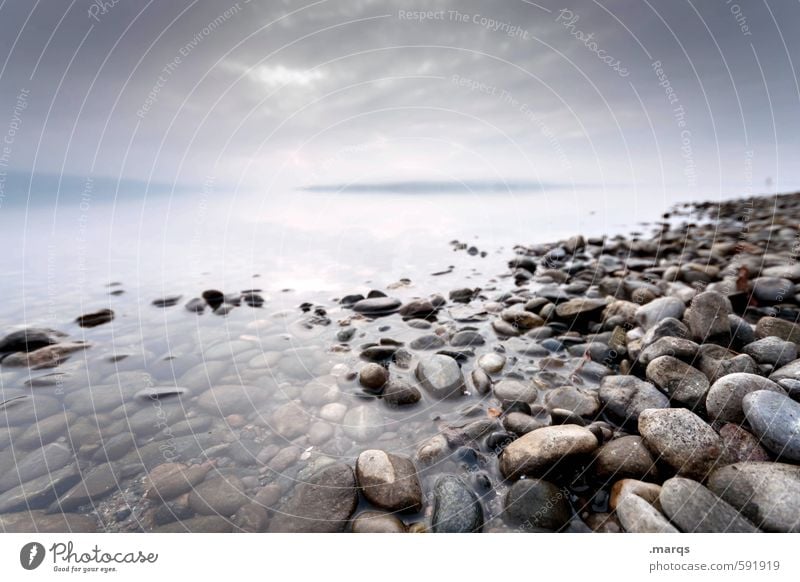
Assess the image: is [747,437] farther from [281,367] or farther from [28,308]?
[28,308]

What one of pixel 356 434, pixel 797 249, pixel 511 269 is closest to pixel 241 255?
pixel 511 269

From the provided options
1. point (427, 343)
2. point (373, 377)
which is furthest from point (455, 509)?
point (427, 343)

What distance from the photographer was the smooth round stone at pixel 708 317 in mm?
4594

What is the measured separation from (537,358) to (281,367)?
3.69m

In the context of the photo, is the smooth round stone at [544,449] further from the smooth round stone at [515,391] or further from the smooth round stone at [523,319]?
the smooth round stone at [523,319]

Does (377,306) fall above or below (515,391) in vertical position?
above

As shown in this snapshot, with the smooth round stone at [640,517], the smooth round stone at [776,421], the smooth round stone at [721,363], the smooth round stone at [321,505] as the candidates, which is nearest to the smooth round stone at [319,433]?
the smooth round stone at [321,505]

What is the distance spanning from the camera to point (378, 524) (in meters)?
2.93

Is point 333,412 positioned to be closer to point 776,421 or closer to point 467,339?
point 467,339

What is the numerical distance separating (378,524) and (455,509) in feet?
2.01

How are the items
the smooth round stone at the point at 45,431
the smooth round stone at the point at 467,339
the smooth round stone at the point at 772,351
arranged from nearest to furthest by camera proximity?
the smooth round stone at the point at 772,351 < the smooth round stone at the point at 45,431 < the smooth round stone at the point at 467,339

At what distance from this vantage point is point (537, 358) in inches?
209

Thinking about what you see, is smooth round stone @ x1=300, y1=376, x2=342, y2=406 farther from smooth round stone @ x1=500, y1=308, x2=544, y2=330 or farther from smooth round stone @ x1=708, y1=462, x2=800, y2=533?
smooth round stone @ x1=708, y1=462, x2=800, y2=533

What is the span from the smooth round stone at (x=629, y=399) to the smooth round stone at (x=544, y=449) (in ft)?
2.23
